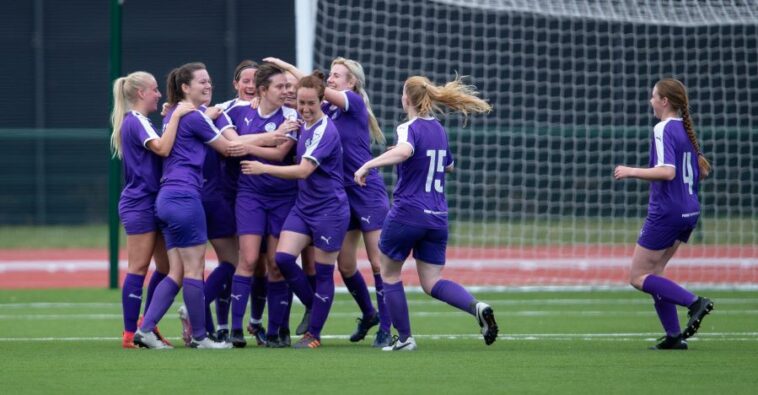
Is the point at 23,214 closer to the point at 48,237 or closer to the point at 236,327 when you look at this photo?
the point at 48,237

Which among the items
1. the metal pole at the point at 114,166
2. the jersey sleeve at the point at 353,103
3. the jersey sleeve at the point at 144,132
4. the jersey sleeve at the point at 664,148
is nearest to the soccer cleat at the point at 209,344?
the jersey sleeve at the point at 144,132

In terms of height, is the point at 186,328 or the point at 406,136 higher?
the point at 406,136

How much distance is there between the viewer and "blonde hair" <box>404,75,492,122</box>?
8.07 m

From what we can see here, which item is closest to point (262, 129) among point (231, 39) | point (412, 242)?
point (412, 242)

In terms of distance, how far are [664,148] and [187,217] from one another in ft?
10.6

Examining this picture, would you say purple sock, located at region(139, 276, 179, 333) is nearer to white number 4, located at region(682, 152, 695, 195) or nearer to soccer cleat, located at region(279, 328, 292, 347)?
soccer cleat, located at region(279, 328, 292, 347)

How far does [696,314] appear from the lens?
802 centimetres

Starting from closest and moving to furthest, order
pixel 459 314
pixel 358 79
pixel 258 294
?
pixel 358 79 < pixel 258 294 < pixel 459 314

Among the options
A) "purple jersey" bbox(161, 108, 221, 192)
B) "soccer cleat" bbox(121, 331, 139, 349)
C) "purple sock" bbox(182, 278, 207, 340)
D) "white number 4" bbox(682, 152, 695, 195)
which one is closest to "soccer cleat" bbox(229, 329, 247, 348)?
"purple sock" bbox(182, 278, 207, 340)

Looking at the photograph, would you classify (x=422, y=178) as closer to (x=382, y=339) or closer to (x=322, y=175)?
(x=322, y=175)

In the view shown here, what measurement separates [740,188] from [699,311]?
8659 millimetres

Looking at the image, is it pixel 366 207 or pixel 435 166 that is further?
pixel 366 207

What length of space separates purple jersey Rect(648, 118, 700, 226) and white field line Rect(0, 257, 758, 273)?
798 centimetres

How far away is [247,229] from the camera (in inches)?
329
